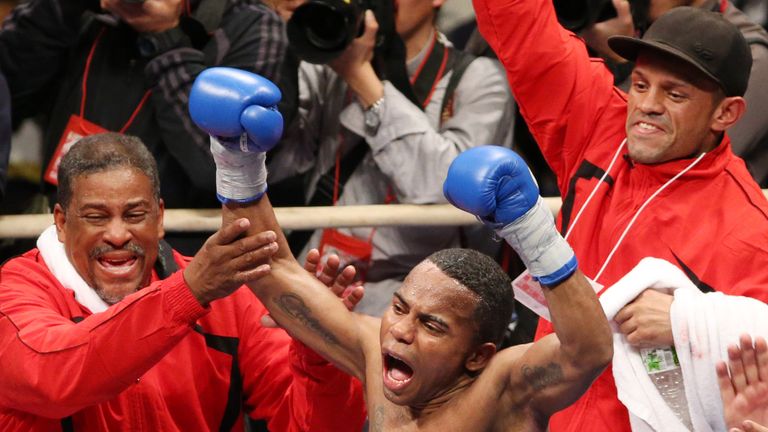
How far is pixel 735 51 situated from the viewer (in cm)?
321

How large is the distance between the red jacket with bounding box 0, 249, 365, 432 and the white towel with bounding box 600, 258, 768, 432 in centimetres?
63

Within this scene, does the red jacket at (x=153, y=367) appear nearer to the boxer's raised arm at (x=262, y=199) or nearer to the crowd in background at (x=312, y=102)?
the boxer's raised arm at (x=262, y=199)

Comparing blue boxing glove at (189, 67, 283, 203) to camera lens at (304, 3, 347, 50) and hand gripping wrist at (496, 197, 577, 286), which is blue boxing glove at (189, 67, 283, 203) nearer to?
hand gripping wrist at (496, 197, 577, 286)

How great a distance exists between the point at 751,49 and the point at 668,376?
46.1 inches

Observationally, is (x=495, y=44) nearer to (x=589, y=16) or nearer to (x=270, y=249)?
(x=589, y=16)

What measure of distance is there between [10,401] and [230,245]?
2.19 ft

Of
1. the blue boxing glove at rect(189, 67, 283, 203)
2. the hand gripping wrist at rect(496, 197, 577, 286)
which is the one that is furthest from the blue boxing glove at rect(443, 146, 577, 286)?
the blue boxing glove at rect(189, 67, 283, 203)

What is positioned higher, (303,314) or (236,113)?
(236,113)

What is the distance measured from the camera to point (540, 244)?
8.40 ft

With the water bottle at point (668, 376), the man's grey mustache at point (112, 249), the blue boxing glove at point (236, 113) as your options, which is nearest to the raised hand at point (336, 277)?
the blue boxing glove at point (236, 113)

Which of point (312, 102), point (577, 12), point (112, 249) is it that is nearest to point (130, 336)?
point (112, 249)

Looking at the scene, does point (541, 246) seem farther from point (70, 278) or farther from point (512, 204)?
point (70, 278)

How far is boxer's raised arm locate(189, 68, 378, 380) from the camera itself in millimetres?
2660

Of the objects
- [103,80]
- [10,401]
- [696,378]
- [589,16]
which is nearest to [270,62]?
[103,80]
